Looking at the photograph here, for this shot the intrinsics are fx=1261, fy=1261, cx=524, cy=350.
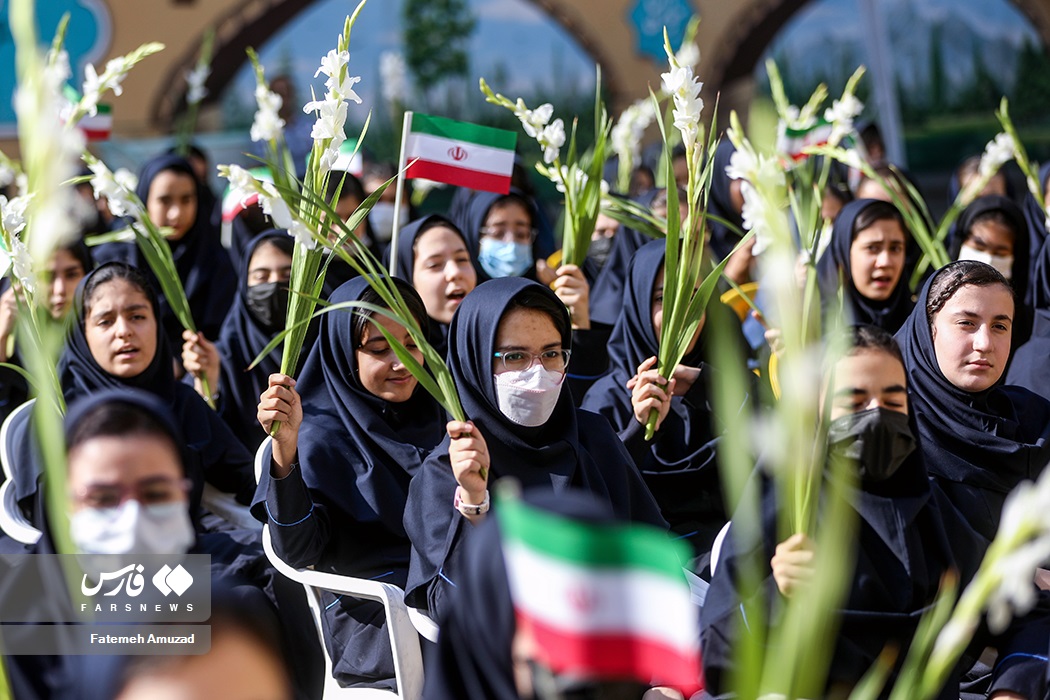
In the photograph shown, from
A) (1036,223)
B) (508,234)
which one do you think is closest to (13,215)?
(508,234)

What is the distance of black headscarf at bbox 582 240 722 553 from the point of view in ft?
11.7

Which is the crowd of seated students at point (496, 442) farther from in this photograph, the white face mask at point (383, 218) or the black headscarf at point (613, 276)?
the white face mask at point (383, 218)

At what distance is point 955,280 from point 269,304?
2211 millimetres

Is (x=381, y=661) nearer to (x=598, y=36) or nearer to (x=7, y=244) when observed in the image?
(x=7, y=244)

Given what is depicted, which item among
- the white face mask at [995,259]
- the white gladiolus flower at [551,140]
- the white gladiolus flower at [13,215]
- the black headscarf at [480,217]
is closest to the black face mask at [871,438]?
the white gladiolus flower at [551,140]

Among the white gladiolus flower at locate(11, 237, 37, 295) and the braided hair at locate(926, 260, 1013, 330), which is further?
the braided hair at locate(926, 260, 1013, 330)

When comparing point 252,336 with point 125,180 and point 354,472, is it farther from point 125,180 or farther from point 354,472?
point 354,472

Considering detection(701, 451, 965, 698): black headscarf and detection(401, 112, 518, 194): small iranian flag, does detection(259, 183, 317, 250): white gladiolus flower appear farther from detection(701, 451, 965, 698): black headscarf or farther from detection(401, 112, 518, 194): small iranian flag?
detection(401, 112, 518, 194): small iranian flag

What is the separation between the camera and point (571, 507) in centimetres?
154

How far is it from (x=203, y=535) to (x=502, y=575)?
2143 mm

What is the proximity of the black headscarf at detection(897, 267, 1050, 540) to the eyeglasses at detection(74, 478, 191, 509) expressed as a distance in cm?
189

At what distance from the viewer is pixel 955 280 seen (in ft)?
10.7

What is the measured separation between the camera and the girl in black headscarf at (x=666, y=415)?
3.56 m

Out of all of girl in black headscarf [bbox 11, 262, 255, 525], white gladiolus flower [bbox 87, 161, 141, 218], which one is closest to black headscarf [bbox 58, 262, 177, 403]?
girl in black headscarf [bbox 11, 262, 255, 525]
